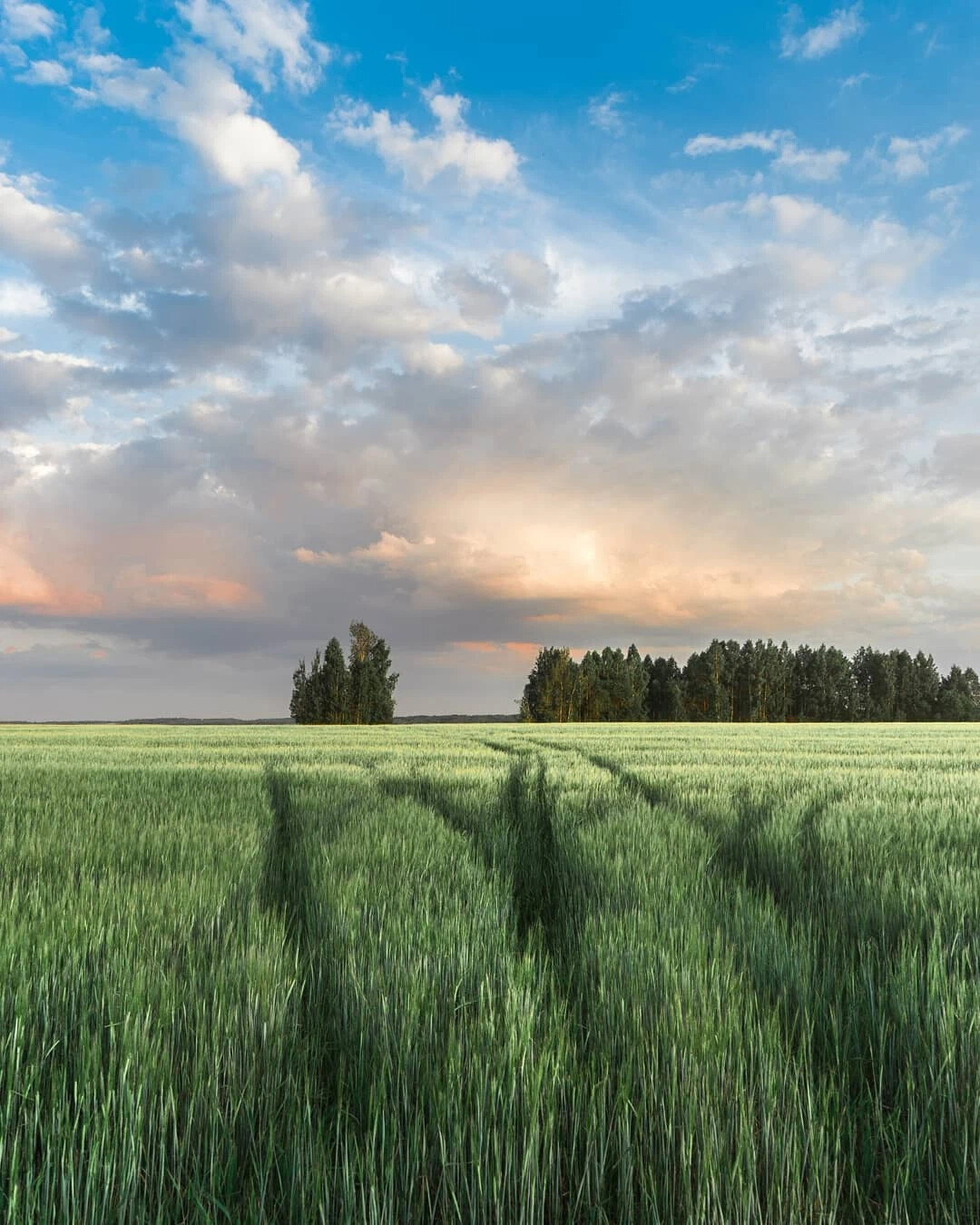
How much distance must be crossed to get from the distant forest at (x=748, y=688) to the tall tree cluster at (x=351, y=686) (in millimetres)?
23395

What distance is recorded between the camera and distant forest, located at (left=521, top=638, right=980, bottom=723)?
322 feet

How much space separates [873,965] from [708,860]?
216cm

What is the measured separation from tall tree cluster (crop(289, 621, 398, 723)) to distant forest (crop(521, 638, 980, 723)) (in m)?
23.4

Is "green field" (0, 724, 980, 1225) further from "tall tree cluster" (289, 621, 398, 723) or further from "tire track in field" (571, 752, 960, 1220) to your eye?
"tall tree cluster" (289, 621, 398, 723)

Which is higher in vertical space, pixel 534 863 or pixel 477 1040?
pixel 477 1040

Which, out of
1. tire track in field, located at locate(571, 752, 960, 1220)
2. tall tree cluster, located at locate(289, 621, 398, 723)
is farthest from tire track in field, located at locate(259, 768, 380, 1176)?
tall tree cluster, located at locate(289, 621, 398, 723)

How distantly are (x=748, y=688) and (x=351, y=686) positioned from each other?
59228 millimetres

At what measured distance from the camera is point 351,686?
86.2 metres

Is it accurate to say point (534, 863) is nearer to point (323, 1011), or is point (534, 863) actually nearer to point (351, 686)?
point (323, 1011)

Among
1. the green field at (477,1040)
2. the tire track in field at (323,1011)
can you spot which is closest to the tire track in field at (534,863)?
the green field at (477,1040)

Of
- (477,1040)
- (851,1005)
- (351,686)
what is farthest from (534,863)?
(351,686)

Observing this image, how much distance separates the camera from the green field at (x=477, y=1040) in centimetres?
157

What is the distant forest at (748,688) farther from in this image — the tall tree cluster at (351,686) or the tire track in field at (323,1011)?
the tire track in field at (323,1011)

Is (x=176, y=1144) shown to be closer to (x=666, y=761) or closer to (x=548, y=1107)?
(x=548, y=1107)
